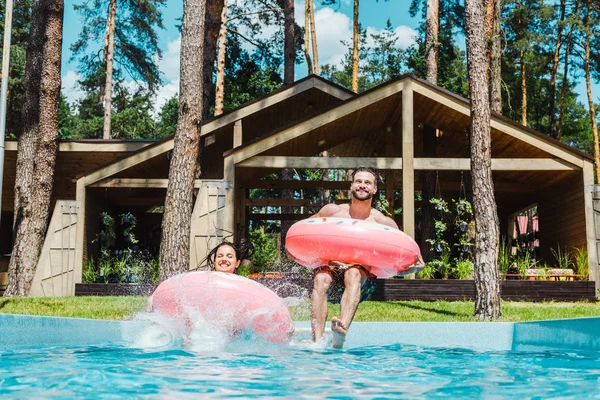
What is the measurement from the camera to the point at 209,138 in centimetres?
1400

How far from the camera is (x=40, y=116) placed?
11609 mm

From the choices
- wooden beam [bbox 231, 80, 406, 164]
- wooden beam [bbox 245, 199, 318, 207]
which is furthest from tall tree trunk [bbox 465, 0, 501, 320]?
wooden beam [bbox 245, 199, 318, 207]

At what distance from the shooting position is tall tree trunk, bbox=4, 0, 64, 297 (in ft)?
37.1

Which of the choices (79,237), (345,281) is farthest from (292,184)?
(345,281)

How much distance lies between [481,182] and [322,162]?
167 inches

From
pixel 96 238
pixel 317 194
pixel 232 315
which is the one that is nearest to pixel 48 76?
pixel 96 238

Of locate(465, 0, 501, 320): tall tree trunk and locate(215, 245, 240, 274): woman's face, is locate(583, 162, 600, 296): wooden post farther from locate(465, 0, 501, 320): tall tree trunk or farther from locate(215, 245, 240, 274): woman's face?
locate(215, 245, 240, 274): woman's face

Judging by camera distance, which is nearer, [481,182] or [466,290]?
[481,182]

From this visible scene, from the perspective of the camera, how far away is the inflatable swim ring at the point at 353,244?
15.9ft

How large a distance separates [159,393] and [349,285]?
7.12ft

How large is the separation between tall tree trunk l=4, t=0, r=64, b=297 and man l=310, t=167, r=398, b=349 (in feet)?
25.2

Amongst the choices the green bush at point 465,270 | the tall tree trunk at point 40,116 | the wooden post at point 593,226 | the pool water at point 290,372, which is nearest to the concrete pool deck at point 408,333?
the pool water at point 290,372

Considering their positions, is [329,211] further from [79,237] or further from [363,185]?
[79,237]

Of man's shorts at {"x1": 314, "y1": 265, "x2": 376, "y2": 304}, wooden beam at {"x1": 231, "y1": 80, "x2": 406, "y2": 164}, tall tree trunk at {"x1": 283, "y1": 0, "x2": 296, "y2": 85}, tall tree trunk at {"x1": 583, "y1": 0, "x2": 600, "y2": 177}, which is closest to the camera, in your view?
man's shorts at {"x1": 314, "y1": 265, "x2": 376, "y2": 304}
